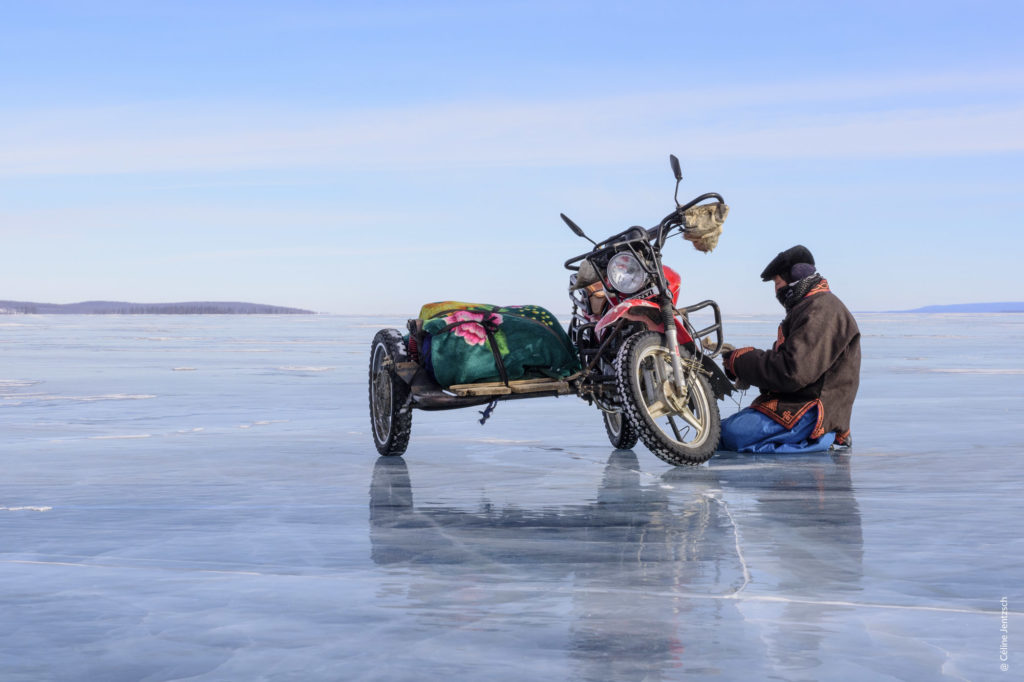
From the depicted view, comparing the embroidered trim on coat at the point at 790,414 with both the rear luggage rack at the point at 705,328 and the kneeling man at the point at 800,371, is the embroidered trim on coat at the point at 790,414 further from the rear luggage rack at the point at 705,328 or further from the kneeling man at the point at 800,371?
the rear luggage rack at the point at 705,328

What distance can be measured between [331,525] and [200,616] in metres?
1.81

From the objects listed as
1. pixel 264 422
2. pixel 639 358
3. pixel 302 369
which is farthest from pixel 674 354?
pixel 302 369

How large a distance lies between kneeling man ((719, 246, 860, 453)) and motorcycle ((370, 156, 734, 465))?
0.33 m

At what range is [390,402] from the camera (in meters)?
8.85

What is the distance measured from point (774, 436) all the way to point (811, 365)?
2.26 feet

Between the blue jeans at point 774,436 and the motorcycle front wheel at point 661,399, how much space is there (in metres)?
0.82

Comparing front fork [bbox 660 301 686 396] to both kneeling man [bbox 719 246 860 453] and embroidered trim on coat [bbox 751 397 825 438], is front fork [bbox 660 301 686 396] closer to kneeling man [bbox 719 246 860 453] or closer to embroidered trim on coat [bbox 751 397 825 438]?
kneeling man [bbox 719 246 860 453]

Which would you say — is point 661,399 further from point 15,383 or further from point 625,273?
point 15,383

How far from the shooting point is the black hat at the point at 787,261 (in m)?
8.79

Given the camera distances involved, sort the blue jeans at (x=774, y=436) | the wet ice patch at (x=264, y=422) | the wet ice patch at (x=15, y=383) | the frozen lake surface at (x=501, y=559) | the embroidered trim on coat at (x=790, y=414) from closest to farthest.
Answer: the frozen lake surface at (x=501, y=559)
the embroidered trim on coat at (x=790, y=414)
the blue jeans at (x=774, y=436)
the wet ice patch at (x=264, y=422)
the wet ice patch at (x=15, y=383)

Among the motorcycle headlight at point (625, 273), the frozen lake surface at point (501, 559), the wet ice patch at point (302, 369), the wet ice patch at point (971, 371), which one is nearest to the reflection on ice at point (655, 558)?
the frozen lake surface at point (501, 559)

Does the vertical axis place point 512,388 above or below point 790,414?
above

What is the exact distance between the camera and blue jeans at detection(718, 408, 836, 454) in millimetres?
8625

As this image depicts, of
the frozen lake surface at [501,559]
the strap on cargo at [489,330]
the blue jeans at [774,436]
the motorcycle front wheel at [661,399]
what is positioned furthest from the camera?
the blue jeans at [774,436]
